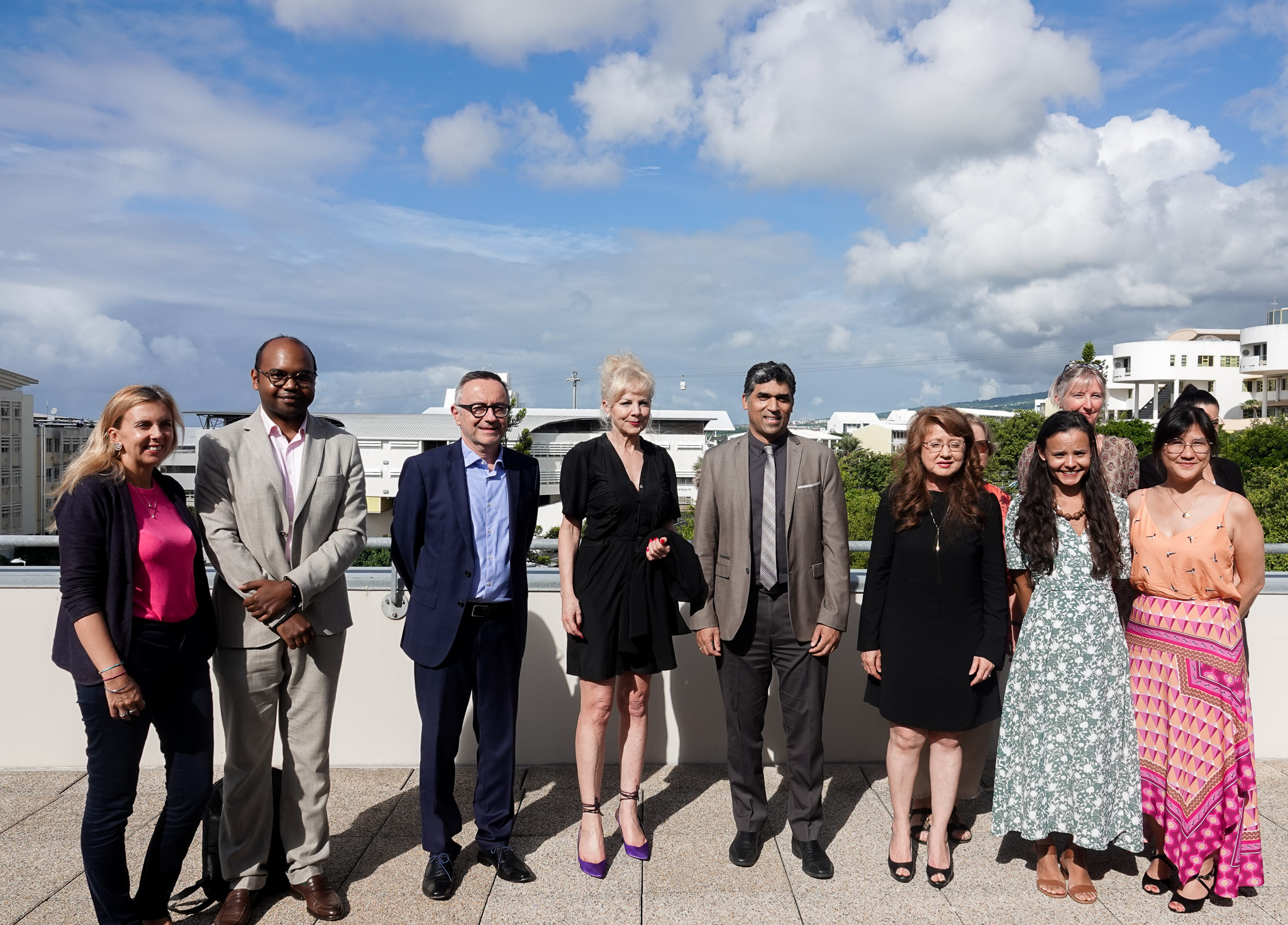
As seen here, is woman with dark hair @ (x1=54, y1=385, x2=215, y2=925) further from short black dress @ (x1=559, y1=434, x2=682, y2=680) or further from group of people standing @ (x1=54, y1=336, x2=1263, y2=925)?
short black dress @ (x1=559, y1=434, x2=682, y2=680)

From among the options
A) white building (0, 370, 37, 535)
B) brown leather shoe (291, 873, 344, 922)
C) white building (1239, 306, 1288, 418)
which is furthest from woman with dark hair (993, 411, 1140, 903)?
white building (1239, 306, 1288, 418)

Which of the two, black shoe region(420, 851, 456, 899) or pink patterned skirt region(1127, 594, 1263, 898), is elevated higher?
pink patterned skirt region(1127, 594, 1263, 898)

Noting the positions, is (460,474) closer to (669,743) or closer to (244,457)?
(244,457)

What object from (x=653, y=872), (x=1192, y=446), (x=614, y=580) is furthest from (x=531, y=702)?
(x=1192, y=446)

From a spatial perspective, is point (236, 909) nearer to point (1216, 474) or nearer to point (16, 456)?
point (1216, 474)

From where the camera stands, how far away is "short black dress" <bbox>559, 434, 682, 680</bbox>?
10.6 feet

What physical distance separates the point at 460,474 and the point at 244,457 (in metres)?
0.75

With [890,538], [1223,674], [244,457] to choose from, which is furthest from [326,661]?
[1223,674]

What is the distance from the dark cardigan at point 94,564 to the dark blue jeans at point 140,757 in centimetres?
7

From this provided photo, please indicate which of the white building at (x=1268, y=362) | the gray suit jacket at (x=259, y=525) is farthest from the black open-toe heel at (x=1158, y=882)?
the white building at (x=1268, y=362)

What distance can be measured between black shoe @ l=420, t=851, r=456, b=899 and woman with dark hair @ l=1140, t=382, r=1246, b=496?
3136mm

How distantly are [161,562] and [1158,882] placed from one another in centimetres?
368

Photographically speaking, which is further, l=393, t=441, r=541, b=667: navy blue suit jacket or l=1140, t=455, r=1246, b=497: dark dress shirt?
l=1140, t=455, r=1246, b=497: dark dress shirt

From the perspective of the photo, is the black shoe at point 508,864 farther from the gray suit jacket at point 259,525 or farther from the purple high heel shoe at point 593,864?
the gray suit jacket at point 259,525
